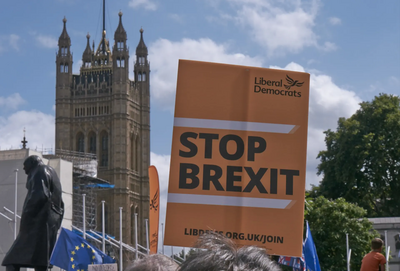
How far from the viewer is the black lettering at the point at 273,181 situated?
4.46m

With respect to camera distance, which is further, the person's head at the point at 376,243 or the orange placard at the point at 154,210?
the person's head at the point at 376,243

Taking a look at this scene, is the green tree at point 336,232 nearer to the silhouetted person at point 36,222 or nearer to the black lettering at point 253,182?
the silhouetted person at point 36,222

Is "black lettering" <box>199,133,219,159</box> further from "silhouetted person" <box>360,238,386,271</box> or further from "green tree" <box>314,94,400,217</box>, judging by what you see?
"green tree" <box>314,94,400,217</box>

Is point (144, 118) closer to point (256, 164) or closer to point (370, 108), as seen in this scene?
point (370, 108)

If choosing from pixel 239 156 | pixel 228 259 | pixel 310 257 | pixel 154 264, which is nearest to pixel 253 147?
pixel 239 156

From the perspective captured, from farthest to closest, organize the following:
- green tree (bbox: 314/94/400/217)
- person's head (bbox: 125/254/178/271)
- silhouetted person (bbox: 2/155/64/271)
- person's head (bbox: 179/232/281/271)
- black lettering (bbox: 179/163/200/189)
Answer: green tree (bbox: 314/94/400/217) < silhouetted person (bbox: 2/155/64/271) < black lettering (bbox: 179/163/200/189) < person's head (bbox: 125/254/178/271) < person's head (bbox: 179/232/281/271)

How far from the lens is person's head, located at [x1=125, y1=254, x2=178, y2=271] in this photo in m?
2.63

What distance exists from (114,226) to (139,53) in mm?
21579

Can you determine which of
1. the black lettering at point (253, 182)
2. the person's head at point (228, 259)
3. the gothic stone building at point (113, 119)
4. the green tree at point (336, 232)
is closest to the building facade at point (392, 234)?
the green tree at point (336, 232)

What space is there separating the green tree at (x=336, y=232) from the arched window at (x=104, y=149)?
6453 cm

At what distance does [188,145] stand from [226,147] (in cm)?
22

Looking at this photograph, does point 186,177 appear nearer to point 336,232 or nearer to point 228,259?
point 228,259

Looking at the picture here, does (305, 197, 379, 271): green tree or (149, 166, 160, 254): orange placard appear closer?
(149, 166, 160, 254): orange placard

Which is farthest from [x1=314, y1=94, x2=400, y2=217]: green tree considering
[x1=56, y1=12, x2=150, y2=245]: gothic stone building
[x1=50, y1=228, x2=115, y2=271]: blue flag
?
[x1=56, y1=12, x2=150, y2=245]: gothic stone building
